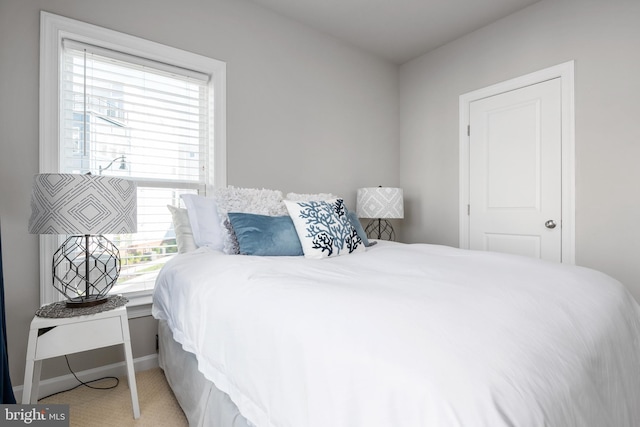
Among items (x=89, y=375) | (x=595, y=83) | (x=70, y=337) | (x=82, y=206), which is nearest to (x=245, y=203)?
(x=82, y=206)

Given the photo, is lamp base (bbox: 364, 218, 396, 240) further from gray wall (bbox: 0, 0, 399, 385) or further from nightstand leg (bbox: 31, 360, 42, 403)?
nightstand leg (bbox: 31, 360, 42, 403)

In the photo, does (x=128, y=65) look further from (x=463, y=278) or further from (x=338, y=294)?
(x=463, y=278)

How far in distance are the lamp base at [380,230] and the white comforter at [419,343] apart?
206cm

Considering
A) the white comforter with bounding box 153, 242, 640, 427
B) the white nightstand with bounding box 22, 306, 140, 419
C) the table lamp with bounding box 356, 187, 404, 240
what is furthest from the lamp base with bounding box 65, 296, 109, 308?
the table lamp with bounding box 356, 187, 404, 240

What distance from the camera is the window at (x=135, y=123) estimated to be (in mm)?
1799

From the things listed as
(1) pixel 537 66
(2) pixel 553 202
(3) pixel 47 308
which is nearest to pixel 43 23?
(3) pixel 47 308

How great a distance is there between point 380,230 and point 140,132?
2359mm

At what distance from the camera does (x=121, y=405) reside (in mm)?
1680

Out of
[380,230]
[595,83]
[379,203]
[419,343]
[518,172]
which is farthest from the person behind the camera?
[380,230]

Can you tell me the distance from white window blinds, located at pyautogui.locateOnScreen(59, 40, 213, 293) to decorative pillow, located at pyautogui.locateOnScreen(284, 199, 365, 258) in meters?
0.88

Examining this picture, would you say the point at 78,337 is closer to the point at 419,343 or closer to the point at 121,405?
the point at 121,405

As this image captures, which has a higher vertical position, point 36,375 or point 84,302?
point 84,302

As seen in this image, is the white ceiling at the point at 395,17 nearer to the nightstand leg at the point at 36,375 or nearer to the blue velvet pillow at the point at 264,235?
the blue velvet pillow at the point at 264,235

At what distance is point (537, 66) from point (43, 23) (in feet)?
Result: 11.1
